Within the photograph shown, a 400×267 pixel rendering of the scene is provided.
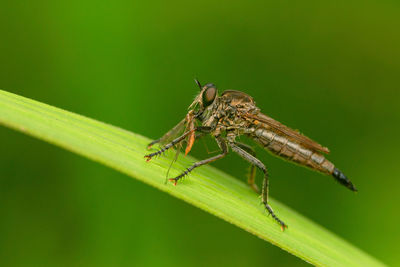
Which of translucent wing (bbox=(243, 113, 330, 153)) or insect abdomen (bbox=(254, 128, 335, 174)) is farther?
insect abdomen (bbox=(254, 128, 335, 174))

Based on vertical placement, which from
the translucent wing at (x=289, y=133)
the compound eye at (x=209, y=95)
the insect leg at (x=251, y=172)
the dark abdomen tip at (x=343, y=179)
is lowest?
the insect leg at (x=251, y=172)

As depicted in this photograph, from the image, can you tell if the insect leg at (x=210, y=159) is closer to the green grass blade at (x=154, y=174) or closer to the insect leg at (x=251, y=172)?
the green grass blade at (x=154, y=174)

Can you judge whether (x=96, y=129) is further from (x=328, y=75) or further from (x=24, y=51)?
(x=328, y=75)

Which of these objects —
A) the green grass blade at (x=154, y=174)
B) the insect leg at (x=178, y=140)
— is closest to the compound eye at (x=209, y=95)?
the insect leg at (x=178, y=140)

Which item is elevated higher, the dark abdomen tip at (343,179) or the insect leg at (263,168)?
the dark abdomen tip at (343,179)

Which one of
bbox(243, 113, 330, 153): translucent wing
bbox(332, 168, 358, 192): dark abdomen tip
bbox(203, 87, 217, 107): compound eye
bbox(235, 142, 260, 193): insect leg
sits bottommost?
bbox(235, 142, 260, 193): insect leg

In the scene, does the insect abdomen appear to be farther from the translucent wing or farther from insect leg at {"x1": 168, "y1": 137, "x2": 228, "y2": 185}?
insect leg at {"x1": 168, "y1": 137, "x2": 228, "y2": 185}

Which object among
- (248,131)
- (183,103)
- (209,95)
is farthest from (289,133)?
(183,103)

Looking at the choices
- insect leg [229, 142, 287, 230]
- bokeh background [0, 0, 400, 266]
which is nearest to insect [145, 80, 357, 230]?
insect leg [229, 142, 287, 230]
